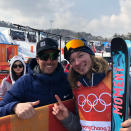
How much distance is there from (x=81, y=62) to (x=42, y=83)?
0.49 meters

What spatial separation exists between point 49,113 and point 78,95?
368 millimetres

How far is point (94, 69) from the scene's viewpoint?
1575 mm

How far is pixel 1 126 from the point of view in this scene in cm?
124

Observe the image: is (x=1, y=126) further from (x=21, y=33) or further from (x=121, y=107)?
(x=21, y=33)

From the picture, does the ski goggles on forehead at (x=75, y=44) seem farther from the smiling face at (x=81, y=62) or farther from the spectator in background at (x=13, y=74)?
the spectator in background at (x=13, y=74)

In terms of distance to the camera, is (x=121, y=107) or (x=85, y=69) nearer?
(x=121, y=107)

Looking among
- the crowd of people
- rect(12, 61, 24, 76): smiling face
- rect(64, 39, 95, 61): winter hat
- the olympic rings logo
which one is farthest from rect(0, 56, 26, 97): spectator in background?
the olympic rings logo

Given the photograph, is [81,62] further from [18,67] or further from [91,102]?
[18,67]

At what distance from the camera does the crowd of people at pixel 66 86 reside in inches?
59.0

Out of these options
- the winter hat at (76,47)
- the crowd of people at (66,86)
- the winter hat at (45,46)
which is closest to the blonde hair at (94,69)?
the crowd of people at (66,86)

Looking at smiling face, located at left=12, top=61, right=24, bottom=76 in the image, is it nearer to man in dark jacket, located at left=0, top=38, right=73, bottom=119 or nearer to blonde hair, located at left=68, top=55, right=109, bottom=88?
man in dark jacket, located at left=0, top=38, right=73, bottom=119

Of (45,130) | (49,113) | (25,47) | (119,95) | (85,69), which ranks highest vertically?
(25,47)

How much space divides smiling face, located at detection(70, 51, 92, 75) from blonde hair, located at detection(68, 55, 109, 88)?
0.15 feet

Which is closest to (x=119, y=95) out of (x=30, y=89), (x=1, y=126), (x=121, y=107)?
(x=121, y=107)
